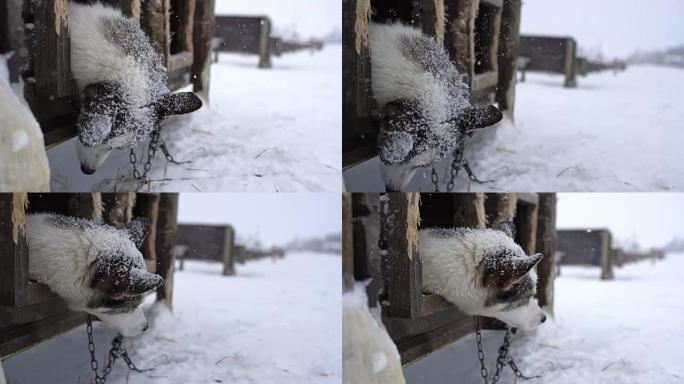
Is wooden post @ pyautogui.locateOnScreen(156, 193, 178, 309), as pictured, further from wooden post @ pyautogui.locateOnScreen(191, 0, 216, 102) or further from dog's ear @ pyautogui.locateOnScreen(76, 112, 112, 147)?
wooden post @ pyautogui.locateOnScreen(191, 0, 216, 102)

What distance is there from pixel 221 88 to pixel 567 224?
1262mm

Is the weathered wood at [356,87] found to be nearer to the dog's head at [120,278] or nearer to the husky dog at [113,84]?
the husky dog at [113,84]

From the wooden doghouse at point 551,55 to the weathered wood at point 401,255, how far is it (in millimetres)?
584

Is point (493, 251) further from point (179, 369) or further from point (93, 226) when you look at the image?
point (93, 226)

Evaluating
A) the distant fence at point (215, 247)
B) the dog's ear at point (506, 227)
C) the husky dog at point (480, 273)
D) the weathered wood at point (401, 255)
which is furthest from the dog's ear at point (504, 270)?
the distant fence at point (215, 247)

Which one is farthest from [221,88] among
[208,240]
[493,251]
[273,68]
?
[493,251]

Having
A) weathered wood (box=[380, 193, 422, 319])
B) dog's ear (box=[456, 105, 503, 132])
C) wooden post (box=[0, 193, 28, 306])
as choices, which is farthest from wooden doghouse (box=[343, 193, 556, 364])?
wooden post (box=[0, 193, 28, 306])

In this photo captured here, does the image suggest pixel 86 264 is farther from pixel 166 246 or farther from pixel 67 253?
pixel 166 246

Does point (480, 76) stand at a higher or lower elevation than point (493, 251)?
higher

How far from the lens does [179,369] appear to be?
8.80 feet

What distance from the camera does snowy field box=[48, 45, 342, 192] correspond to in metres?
2.56

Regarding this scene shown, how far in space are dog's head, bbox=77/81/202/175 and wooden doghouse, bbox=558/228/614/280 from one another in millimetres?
1335

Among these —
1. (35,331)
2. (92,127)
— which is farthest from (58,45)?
(35,331)

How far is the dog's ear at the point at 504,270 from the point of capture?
2475 mm
